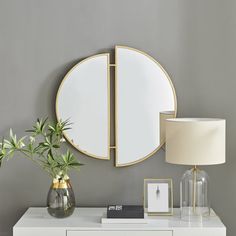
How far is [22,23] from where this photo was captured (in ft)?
9.61

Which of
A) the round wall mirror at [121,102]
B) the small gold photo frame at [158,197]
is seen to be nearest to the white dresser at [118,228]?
the small gold photo frame at [158,197]

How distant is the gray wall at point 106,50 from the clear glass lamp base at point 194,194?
216mm

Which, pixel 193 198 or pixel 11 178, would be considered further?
pixel 11 178

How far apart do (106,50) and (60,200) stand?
0.88m

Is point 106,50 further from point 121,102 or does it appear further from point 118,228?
point 118,228

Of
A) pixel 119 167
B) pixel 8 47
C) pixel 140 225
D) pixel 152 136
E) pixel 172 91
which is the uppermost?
pixel 8 47

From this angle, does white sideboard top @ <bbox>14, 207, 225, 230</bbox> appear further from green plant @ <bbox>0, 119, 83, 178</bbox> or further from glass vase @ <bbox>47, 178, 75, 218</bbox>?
green plant @ <bbox>0, 119, 83, 178</bbox>

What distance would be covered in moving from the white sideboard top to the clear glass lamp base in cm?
6

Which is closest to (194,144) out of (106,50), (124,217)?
(124,217)

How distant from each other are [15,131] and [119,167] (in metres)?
0.63

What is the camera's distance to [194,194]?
2697 millimetres

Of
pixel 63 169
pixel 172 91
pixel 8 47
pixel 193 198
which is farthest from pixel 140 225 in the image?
pixel 8 47

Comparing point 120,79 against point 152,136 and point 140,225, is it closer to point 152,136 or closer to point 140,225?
point 152,136

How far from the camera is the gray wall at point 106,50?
9.58 ft
